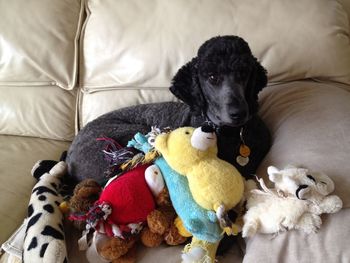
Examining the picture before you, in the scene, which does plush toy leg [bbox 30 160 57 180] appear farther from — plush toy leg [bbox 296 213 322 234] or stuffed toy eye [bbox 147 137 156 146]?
plush toy leg [bbox 296 213 322 234]

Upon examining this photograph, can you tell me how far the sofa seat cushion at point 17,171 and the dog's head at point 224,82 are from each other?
2.23ft

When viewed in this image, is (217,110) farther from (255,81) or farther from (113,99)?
(113,99)

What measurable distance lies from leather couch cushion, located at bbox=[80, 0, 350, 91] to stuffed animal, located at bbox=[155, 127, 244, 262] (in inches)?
20.1

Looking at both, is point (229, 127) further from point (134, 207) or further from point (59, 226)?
point (59, 226)

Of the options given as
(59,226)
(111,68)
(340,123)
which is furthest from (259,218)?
(111,68)

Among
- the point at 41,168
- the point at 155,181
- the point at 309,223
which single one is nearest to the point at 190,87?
the point at 155,181

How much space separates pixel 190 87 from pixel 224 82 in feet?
0.40

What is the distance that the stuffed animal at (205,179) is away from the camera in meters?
0.87

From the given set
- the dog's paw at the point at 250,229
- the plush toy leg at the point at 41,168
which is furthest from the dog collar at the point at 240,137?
the plush toy leg at the point at 41,168

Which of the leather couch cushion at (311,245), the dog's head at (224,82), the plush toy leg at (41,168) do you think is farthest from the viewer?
the plush toy leg at (41,168)

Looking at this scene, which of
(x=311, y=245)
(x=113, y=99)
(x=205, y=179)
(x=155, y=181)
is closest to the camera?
(x=311, y=245)

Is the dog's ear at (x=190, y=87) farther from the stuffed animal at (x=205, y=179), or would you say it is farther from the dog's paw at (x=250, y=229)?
the dog's paw at (x=250, y=229)

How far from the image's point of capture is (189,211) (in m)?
0.90

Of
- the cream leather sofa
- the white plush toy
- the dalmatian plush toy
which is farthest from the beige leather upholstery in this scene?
the white plush toy
